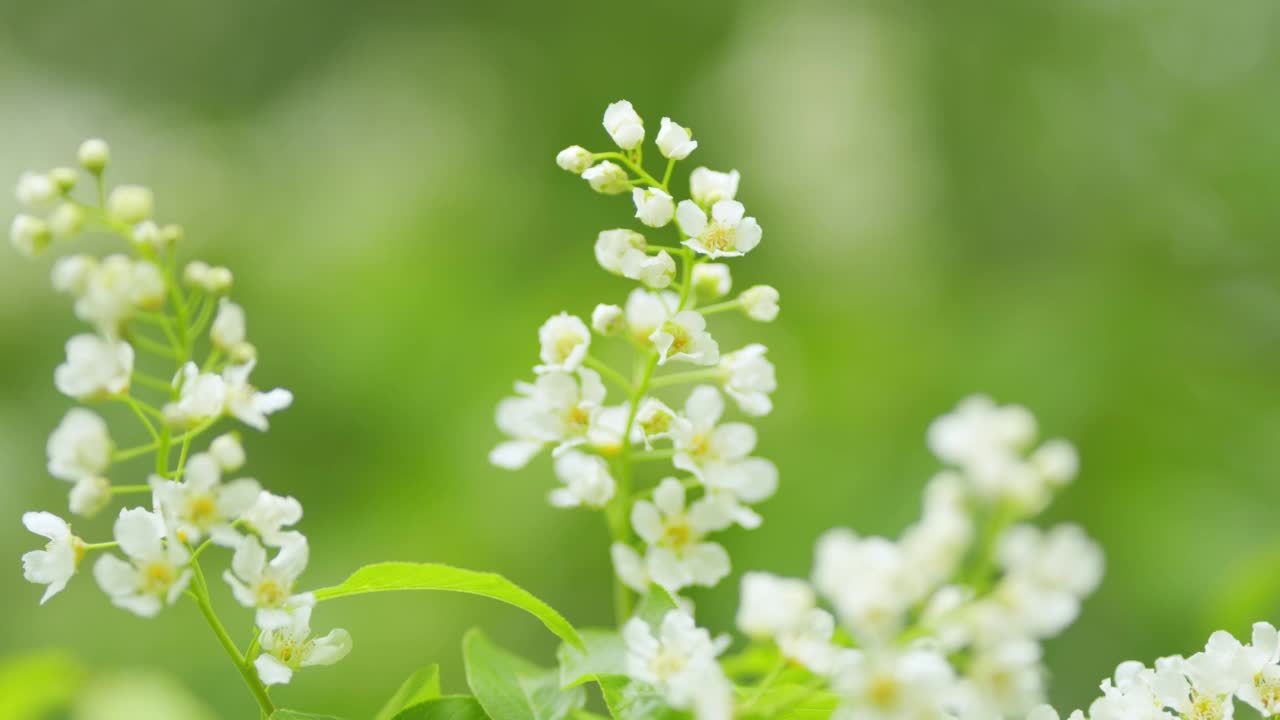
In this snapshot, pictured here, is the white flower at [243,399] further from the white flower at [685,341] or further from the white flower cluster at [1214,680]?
the white flower cluster at [1214,680]

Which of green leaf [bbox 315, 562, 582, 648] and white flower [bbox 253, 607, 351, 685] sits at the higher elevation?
green leaf [bbox 315, 562, 582, 648]

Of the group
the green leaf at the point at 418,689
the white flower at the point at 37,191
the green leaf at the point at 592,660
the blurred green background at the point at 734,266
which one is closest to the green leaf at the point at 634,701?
the green leaf at the point at 592,660

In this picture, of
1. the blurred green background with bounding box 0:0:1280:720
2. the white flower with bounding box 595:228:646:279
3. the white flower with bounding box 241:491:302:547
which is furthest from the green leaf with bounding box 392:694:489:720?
the blurred green background with bounding box 0:0:1280:720

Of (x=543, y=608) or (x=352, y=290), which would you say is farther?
(x=352, y=290)

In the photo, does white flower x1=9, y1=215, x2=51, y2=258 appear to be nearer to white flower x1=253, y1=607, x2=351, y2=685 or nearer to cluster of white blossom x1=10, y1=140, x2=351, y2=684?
cluster of white blossom x1=10, y1=140, x2=351, y2=684

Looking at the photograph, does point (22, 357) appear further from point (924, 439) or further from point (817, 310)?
point (924, 439)

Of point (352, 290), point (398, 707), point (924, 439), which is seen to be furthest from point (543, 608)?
point (352, 290)
